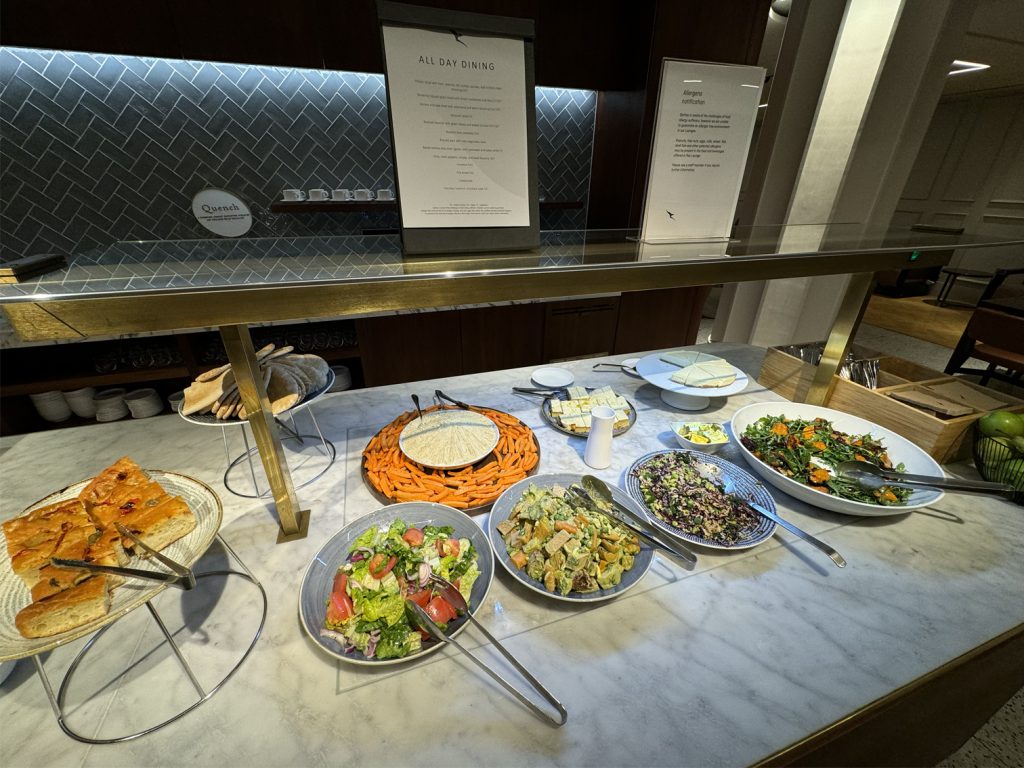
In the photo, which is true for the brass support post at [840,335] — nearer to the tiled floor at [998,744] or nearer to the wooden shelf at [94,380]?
the tiled floor at [998,744]

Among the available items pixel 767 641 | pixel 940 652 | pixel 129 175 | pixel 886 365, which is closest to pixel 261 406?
pixel 767 641

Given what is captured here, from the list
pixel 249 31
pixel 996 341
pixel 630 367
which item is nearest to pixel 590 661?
pixel 630 367

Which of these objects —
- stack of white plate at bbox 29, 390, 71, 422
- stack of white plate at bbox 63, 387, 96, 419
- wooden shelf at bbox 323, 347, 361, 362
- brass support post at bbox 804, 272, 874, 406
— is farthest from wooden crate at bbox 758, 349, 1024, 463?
stack of white plate at bbox 29, 390, 71, 422

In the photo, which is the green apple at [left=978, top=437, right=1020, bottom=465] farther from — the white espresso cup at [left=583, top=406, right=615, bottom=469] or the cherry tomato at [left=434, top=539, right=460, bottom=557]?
the cherry tomato at [left=434, top=539, right=460, bottom=557]

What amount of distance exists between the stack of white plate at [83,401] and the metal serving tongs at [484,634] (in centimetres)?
282

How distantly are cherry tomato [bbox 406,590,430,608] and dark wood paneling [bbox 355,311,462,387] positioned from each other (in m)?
2.11

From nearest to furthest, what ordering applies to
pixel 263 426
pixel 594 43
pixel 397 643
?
1. pixel 397 643
2. pixel 263 426
3. pixel 594 43

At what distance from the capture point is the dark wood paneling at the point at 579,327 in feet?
9.79

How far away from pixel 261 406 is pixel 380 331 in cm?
195

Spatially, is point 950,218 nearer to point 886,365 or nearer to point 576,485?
point 886,365

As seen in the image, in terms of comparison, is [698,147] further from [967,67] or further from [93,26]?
[967,67]

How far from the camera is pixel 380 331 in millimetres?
2637

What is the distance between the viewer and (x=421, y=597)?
706mm

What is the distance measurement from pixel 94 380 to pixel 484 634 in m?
2.83
